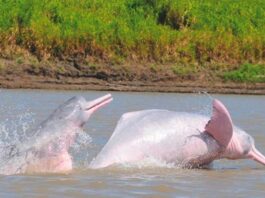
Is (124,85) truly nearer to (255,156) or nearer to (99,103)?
(255,156)

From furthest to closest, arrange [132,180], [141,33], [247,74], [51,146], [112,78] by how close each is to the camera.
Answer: [141,33] → [247,74] → [112,78] → [51,146] → [132,180]

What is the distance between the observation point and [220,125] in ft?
36.2

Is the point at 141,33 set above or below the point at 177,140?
below

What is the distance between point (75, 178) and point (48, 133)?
69cm

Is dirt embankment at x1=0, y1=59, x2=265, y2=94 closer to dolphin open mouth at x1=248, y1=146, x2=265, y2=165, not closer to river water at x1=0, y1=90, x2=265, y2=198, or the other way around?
river water at x1=0, y1=90, x2=265, y2=198

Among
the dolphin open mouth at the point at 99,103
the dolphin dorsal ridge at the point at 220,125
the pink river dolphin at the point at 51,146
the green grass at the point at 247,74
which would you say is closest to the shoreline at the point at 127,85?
the green grass at the point at 247,74

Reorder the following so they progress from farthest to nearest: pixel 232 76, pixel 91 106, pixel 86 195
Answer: pixel 232 76 → pixel 91 106 → pixel 86 195

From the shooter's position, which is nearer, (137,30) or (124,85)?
(124,85)

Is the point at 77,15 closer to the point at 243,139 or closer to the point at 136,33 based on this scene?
the point at 136,33

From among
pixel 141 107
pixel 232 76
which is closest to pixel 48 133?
pixel 141 107

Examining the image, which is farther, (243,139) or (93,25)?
(93,25)

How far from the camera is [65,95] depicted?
79.8ft

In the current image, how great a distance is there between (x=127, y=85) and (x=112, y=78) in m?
0.99

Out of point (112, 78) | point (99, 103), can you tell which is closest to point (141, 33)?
point (112, 78)
